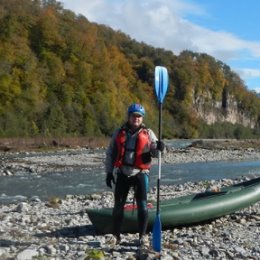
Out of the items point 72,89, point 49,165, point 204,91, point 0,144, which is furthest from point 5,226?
point 204,91

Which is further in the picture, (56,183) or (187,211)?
(56,183)

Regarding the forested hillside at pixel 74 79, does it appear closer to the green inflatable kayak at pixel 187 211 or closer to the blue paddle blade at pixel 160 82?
the green inflatable kayak at pixel 187 211

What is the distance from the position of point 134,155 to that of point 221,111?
12699 cm

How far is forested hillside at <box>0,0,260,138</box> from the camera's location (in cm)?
6309

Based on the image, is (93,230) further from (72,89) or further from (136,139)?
(72,89)

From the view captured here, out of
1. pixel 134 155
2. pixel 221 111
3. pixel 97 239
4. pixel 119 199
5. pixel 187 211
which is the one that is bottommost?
pixel 97 239

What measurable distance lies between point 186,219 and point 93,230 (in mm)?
1589

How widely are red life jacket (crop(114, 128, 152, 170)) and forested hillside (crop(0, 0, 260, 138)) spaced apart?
5022cm

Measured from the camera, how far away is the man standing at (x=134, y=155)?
732 cm

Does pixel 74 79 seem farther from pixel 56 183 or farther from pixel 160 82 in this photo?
pixel 160 82

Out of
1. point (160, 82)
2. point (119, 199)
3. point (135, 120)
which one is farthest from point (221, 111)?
point (135, 120)

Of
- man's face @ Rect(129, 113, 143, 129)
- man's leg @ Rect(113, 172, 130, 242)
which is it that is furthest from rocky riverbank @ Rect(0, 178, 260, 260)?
man's face @ Rect(129, 113, 143, 129)

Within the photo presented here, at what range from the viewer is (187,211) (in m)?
9.18

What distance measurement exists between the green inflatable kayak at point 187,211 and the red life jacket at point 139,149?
49.8 inches
